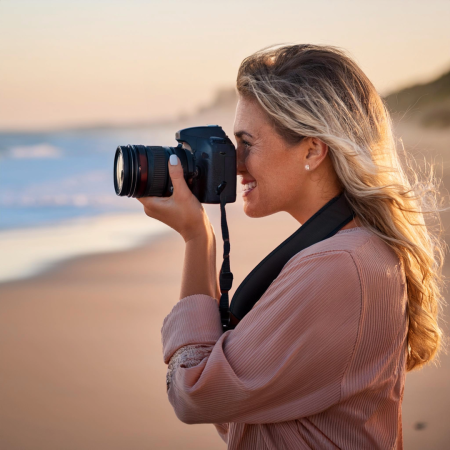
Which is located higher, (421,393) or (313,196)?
(313,196)

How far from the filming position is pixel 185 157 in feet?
4.03

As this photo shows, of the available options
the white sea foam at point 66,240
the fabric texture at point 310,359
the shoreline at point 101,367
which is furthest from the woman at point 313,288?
the white sea foam at point 66,240

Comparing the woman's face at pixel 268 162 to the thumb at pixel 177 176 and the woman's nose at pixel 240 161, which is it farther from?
the thumb at pixel 177 176

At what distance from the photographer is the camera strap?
1038mm

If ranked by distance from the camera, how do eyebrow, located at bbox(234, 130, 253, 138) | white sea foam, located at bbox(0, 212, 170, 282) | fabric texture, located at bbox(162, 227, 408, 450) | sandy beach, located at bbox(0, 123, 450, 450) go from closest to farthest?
fabric texture, located at bbox(162, 227, 408, 450) < eyebrow, located at bbox(234, 130, 253, 138) < sandy beach, located at bbox(0, 123, 450, 450) < white sea foam, located at bbox(0, 212, 170, 282)

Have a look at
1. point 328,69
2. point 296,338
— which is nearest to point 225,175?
point 328,69

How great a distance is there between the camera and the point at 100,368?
2.54 metres

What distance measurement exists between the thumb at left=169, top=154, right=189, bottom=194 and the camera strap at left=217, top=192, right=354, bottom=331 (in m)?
0.11

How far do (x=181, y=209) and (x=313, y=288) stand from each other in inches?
15.0

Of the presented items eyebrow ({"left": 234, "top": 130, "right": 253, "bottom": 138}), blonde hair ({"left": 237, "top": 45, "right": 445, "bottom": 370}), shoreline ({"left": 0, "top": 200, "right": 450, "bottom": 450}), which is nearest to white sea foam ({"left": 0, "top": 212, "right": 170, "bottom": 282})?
shoreline ({"left": 0, "top": 200, "right": 450, "bottom": 450})

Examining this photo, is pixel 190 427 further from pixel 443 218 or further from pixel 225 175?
pixel 443 218

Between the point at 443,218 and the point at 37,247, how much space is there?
9.05 feet

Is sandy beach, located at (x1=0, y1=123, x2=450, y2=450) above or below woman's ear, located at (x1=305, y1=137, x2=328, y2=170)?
below

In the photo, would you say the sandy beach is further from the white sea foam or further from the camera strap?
the camera strap
